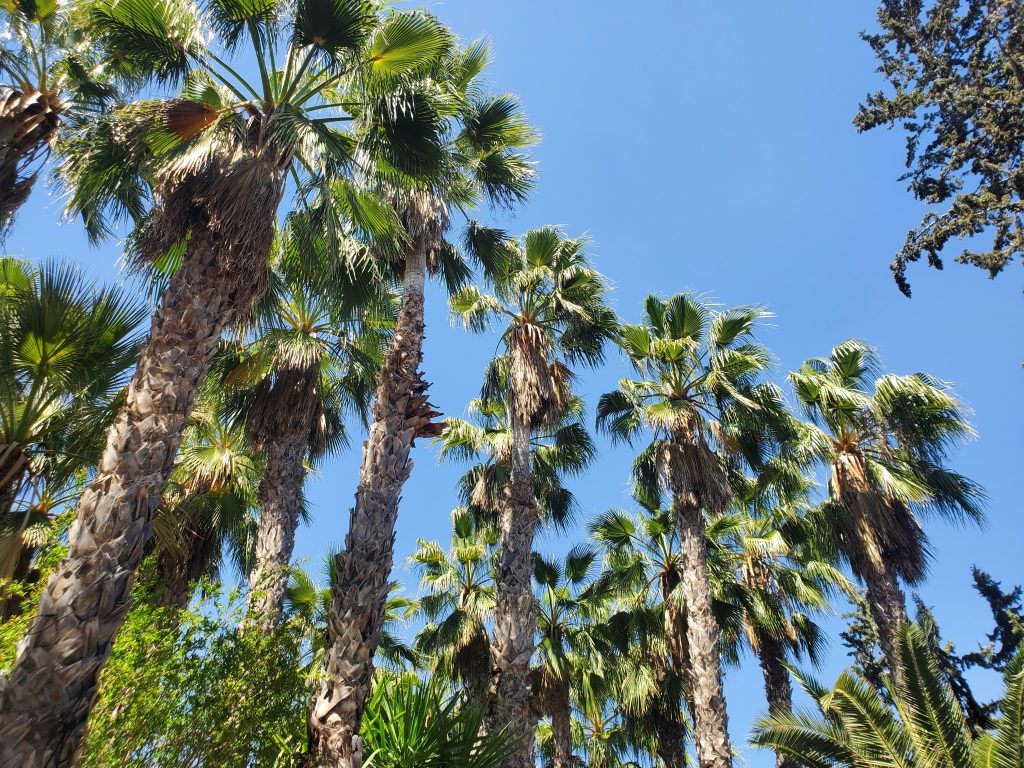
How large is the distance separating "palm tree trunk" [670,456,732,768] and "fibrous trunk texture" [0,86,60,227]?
11.1 m

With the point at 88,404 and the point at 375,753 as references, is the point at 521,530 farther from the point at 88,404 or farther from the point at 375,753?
the point at 88,404

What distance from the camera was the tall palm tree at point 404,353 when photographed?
19.6 feet

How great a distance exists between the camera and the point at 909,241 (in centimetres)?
1238

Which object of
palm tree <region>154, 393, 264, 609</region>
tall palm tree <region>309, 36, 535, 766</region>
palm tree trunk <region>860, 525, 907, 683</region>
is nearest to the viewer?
tall palm tree <region>309, 36, 535, 766</region>

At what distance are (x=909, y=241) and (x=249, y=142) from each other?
472 inches

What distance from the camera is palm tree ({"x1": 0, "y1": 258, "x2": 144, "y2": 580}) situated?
6566 mm

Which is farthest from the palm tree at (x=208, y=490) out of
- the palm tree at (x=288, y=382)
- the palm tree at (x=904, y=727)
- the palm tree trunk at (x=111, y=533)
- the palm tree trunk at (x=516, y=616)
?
the palm tree at (x=904, y=727)

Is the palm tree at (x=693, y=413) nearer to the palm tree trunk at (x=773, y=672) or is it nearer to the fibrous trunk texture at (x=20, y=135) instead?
the palm tree trunk at (x=773, y=672)

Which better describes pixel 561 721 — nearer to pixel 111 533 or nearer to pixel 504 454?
pixel 504 454

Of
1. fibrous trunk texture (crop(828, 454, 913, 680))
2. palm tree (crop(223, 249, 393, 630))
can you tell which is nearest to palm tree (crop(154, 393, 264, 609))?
palm tree (crop(223, 249, 393, 630))

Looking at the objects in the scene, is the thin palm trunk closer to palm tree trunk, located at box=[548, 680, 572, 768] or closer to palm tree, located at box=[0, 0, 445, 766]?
palm tree trunk, located at box=[548, 680, 572, 768]

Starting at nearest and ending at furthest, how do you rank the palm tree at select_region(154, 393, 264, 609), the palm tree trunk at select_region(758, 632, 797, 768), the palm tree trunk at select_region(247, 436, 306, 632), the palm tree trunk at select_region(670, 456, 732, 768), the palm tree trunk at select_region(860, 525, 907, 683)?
1. the palm tree trunk at select_region(247, 436, 306, 632)
2. the palm tree trunk at select_region(670, 456, 732, 768)
3. the palm tree at select_region(154, 393, 264, 609)
4. the palm tree trunk at select_region(860, 525, 907, 683)
5. the palm tree trunk at select_region(758, 632, 797, 768)

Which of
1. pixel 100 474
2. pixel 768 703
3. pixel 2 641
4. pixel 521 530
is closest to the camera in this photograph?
pixel 100 474

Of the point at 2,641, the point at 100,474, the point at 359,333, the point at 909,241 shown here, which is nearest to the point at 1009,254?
the point at 909,241
